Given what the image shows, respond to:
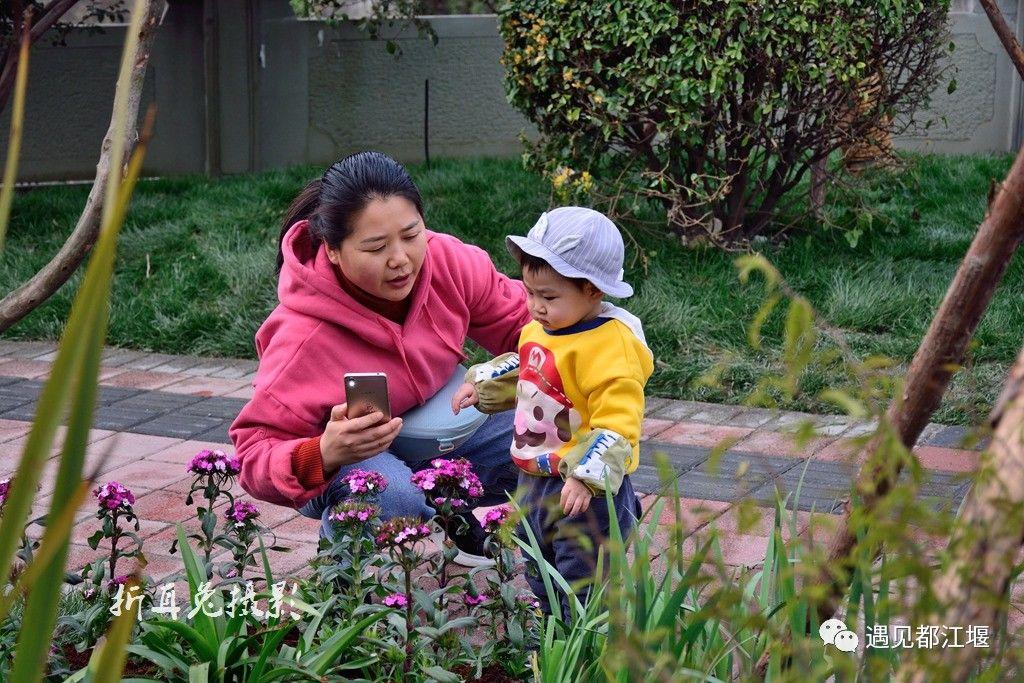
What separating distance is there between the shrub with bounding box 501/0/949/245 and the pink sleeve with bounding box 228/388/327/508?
373 cm

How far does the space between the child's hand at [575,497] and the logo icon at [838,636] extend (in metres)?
0.79

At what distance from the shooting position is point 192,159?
11.0 meters

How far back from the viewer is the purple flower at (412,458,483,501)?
2.70 m

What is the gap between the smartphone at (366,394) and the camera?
294 centimetres

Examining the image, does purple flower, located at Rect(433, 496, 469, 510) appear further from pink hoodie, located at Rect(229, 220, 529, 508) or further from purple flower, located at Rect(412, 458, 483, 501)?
pink hoodie, located at Rect(229, 220, 529, 508)

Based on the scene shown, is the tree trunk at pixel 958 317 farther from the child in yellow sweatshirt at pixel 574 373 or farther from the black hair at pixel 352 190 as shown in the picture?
the black hair at pixel 352 190

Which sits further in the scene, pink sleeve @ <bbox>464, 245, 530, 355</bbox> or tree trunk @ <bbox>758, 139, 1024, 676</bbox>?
pink sleeve @ <bbox>464, 245, 530, 355</bbox>

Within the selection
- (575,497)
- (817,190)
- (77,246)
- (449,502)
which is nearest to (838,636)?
(575,497)

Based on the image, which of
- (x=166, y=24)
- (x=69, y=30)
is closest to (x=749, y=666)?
(x=69, y=30)

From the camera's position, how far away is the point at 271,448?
120 inches

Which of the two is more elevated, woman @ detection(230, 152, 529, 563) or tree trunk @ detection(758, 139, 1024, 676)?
tree trunk @ detection(758, 139, 1024, 676)

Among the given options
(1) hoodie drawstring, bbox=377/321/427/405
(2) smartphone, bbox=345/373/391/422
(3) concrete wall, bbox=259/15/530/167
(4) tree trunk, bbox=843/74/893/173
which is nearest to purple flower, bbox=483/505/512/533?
(2) smartphone, bbox=345/373/391/422

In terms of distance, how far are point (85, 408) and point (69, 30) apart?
9491 mm

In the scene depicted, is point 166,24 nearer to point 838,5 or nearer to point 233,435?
point 838,5
